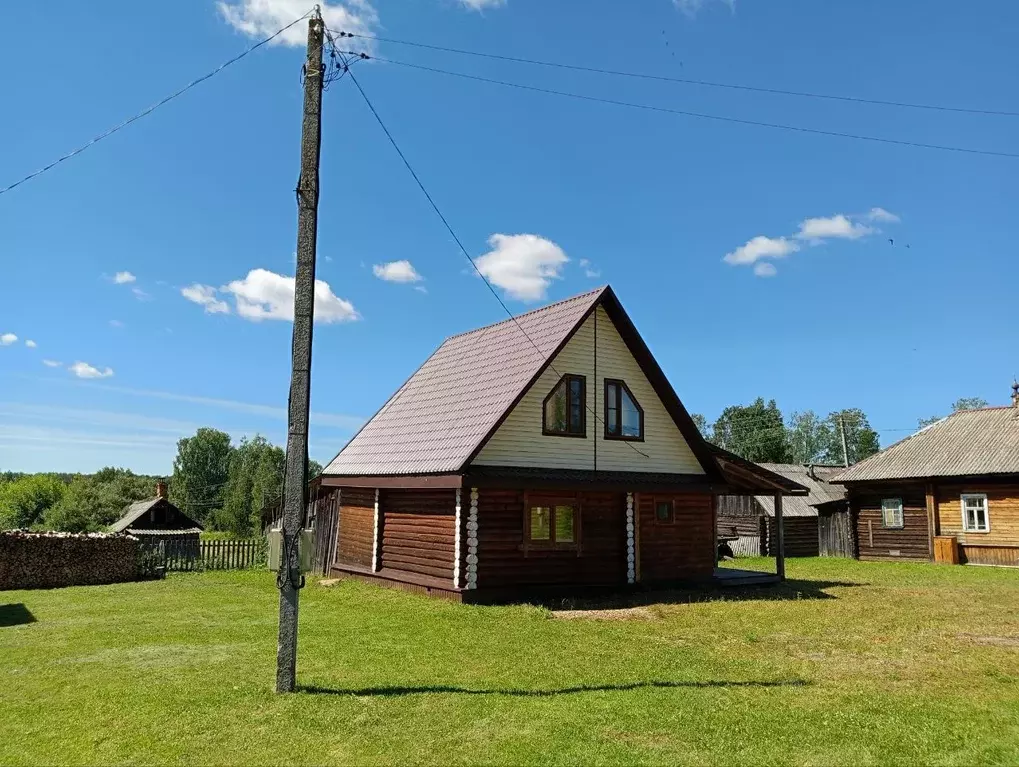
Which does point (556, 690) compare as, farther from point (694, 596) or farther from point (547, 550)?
point (694, 596)

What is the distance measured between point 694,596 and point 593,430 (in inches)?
182

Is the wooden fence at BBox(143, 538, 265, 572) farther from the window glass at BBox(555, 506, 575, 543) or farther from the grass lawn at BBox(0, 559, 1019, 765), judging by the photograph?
the window glass at BBox(555, 506, 575, 543)

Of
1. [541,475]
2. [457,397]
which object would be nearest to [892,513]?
[541,475]

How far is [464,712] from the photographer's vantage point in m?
7.74

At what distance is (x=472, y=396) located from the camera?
19.2 meters

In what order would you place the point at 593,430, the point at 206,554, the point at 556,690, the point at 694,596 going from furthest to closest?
the point at 206,554 → the point at 593,430 → the point at 694,596 → the point at 556,690

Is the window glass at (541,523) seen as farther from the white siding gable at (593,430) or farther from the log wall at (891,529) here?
the log wall at (891,529)

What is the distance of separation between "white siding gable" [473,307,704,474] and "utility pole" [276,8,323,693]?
837 cm

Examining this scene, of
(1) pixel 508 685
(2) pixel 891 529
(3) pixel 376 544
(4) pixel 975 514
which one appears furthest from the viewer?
(2) pixel 891 529

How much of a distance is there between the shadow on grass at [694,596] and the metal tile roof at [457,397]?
13.8 feet

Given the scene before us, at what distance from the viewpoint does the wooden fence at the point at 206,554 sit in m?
22.8

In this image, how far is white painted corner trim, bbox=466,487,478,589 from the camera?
1627 cm

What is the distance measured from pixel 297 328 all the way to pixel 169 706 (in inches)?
166

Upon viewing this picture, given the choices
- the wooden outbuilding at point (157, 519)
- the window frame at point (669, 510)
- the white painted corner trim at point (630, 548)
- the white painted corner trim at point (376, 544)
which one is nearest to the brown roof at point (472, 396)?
the white painted corner trim at point (376, 544)
